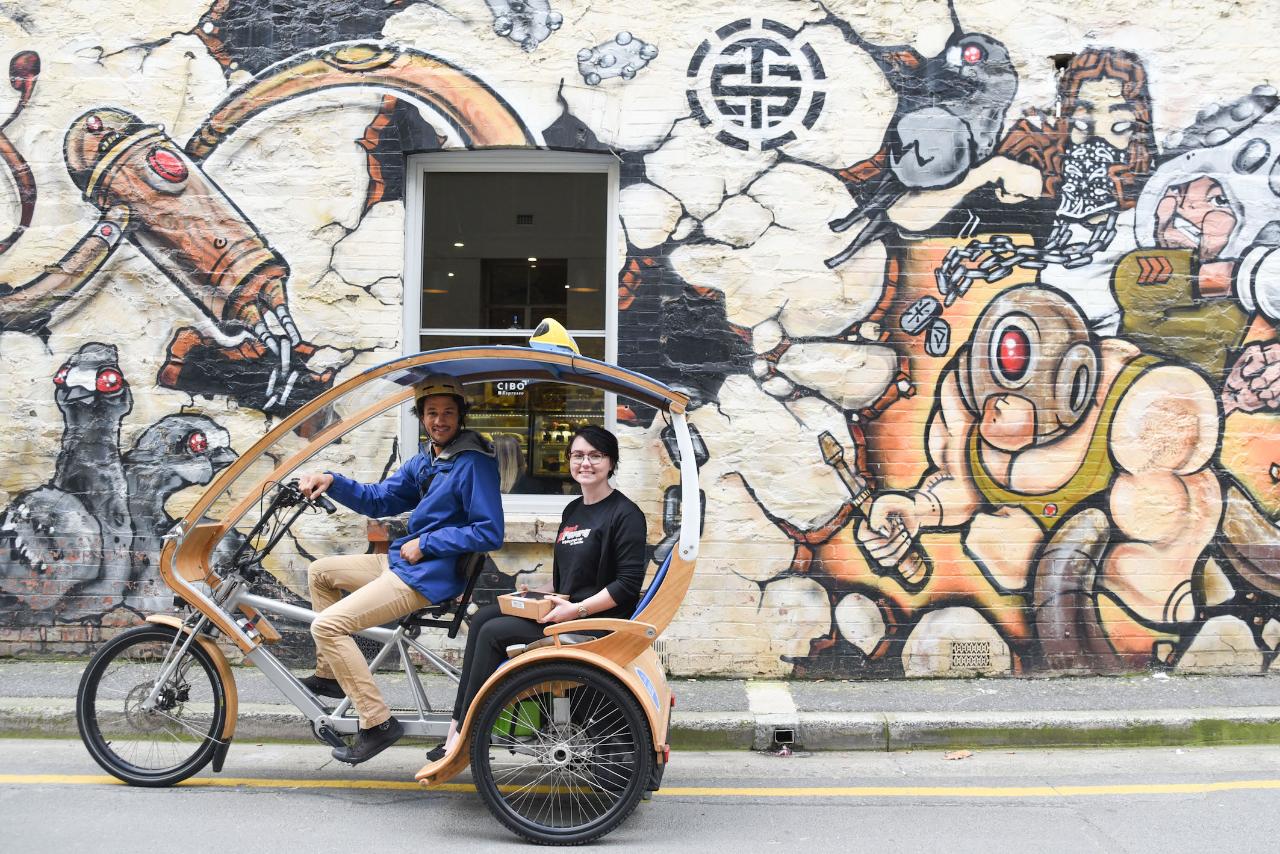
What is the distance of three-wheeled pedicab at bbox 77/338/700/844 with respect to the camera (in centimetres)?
453

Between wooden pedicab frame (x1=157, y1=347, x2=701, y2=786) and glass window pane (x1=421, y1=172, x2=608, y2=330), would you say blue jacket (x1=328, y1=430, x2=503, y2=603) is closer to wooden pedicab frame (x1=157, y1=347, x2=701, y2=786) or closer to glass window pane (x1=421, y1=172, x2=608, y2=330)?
wooden pedicab frame (x1=157, y1=347, x2=701, y2=786)

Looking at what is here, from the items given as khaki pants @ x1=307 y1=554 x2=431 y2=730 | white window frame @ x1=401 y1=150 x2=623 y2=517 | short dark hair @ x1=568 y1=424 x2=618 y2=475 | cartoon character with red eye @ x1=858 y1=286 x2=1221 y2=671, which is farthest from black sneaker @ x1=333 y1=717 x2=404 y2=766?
cartoon character with red eye @ x1=858 y1=286 x2=1221 y2=671

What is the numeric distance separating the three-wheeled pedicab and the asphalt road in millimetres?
214

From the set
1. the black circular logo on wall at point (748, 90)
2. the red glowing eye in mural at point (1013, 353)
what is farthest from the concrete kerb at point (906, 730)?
the black circular logo on wall at point (748, 90)

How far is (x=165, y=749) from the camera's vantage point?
512 cm

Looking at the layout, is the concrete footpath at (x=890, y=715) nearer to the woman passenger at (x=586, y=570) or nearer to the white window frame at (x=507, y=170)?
the woman passenger at (x=586, y=570)

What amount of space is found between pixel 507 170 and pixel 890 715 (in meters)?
4.19

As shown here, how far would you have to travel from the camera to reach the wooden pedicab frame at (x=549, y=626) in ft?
14.9

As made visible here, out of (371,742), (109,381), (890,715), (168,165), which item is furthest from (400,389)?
(890,715)

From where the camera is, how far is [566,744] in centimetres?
458

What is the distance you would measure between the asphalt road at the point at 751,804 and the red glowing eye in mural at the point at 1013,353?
2.35 meters

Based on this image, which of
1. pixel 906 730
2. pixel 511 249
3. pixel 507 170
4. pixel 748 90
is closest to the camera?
pixel 906 730

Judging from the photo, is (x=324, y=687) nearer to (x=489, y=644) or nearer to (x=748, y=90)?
(x=489, y=644)

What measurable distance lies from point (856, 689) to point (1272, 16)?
16.8 feet
